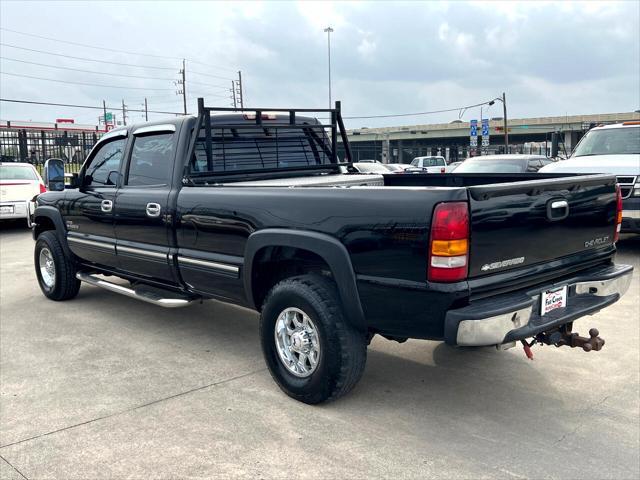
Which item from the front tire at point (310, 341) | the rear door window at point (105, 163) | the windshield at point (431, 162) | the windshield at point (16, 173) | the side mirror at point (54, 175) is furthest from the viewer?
the windshield at point (431, 162)

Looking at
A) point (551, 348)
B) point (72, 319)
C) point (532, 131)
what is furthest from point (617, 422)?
point (532, 131)

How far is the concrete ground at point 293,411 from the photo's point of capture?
3.08 meters

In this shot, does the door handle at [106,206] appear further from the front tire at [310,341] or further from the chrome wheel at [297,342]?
the chrome wheel at [297,342]

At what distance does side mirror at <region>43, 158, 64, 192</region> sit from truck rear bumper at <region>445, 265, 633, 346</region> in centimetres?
473

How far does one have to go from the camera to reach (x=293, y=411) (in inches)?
147

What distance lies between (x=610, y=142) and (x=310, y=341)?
8052 mm

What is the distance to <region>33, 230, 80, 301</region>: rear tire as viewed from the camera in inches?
251

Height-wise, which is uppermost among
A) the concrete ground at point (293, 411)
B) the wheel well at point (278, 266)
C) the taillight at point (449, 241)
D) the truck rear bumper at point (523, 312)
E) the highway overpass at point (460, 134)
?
the highway overpass at point (460, 134)

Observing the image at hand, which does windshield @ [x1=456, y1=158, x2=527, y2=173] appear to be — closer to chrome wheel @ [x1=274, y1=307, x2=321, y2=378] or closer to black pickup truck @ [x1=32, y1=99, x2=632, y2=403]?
black pickup truck @ [x1=32, y1=99, x2=632, y2=403]

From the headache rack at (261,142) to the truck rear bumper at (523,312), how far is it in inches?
100

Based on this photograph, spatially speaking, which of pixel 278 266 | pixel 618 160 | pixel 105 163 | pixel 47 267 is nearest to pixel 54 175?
pixel 105 163

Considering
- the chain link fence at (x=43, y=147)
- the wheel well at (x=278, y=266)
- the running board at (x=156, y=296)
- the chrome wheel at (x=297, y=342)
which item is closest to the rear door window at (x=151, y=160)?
the running board at (x=156, y=296)

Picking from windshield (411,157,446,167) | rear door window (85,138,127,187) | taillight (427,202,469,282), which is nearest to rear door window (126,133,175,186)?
rear door window (85,138,127,187)

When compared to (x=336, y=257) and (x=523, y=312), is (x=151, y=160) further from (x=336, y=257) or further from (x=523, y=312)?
(x=523, y=312)
